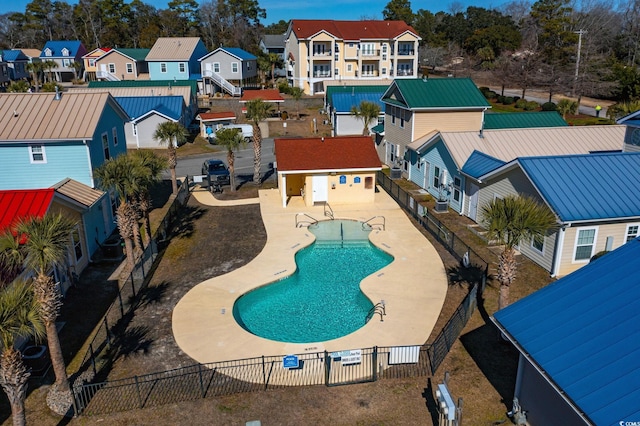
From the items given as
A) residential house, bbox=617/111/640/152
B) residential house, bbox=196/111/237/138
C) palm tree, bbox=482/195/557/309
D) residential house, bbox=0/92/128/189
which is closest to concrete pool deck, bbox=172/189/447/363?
palm tree, bbox=482/195/557/309

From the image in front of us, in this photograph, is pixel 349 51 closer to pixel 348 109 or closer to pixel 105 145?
pixel 348 109

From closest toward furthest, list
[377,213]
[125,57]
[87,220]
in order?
1. [87,220]
2. [377,213]
3. [125,57]

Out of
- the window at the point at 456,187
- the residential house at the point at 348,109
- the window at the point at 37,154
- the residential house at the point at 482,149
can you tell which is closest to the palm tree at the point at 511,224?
the residential house at the point at 482,149

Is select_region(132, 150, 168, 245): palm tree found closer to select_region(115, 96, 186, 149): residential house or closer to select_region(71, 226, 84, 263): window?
select_region(71, 226, 84, 263): window

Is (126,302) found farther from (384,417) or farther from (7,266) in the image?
(384,417)

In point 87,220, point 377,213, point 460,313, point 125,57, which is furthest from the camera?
Result: point 125,57

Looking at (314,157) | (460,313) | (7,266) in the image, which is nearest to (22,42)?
(314,157)
